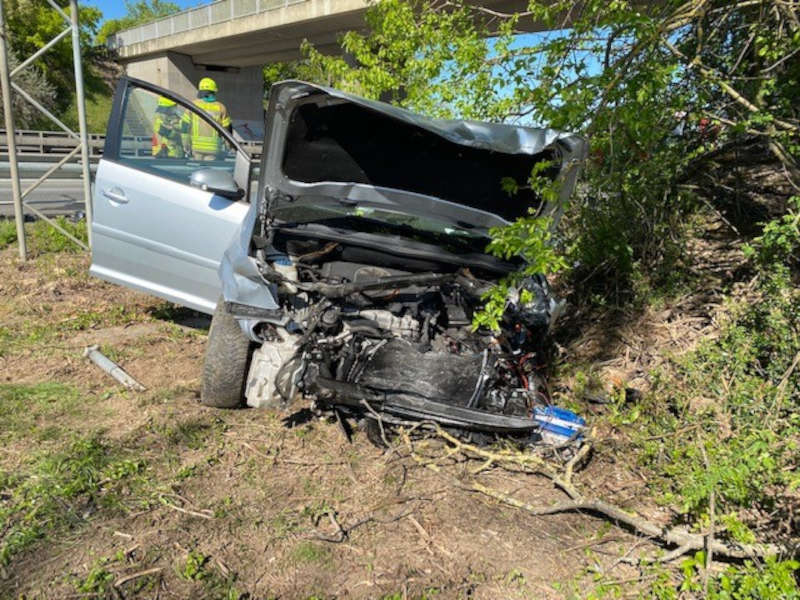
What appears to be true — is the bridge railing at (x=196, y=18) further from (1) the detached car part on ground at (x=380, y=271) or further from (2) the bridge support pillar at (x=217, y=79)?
(1) the detached car part on ground at (x=380, y=271)

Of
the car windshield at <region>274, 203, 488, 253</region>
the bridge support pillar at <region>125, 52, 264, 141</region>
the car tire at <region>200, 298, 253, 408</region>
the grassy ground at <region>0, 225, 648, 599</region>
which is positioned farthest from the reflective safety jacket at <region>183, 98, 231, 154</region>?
the bridge support pillar at <region>125, 52, 264, 141</region>

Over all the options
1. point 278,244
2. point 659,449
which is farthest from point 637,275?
point 278,244

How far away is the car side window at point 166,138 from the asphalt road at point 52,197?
6244 mm

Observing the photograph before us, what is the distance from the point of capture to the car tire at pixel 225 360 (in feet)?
11.2

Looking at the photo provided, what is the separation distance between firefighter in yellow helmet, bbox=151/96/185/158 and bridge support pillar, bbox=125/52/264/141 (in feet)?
78.4

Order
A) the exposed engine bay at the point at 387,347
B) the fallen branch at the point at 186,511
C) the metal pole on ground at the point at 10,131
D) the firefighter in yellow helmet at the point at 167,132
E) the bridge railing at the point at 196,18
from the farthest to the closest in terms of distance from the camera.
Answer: the bridge railing at the point at 196,18 → the metal pole on ground at the point at 10,131 → the firefighter in yellow helmet at the point at 167,132 → the exposed engine bay at the point at 387,347 → the fallen branch at the point at 186,511

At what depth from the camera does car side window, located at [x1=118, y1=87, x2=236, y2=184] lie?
4273 millimetres

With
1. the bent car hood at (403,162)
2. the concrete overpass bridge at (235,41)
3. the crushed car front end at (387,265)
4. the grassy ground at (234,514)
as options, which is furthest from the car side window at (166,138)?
the concrete overpass bridge at (235,41)

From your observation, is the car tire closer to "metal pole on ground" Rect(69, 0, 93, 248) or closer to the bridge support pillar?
"metal pole on ground" Rect(69, 0, 93, 248)

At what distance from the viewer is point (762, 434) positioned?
2.82 meters

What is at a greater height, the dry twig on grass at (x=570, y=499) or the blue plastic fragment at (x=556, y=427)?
the blue plastic fragment at (x=556, y=427)

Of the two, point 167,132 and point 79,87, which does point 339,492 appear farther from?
point 79,87

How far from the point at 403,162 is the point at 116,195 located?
223cm

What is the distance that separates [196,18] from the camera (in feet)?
79.7
